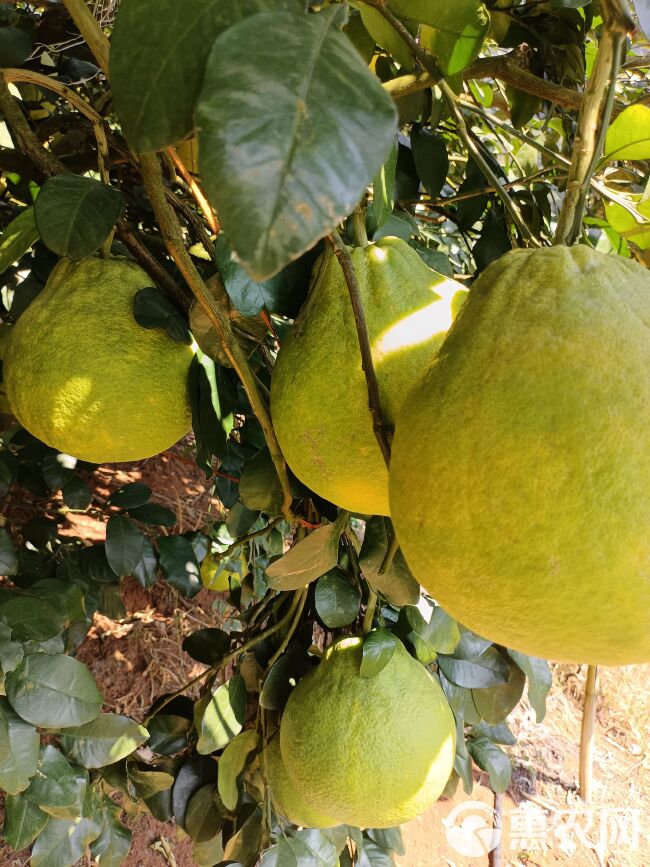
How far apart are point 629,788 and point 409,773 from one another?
2.11 metres

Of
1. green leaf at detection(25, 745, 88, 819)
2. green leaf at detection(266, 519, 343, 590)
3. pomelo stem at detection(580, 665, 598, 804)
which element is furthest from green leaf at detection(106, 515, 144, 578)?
pomelo stem at detection(580, 665, 598, 804)

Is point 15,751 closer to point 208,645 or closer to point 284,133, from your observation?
point 208,645

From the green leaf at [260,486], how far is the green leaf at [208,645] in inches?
14.2

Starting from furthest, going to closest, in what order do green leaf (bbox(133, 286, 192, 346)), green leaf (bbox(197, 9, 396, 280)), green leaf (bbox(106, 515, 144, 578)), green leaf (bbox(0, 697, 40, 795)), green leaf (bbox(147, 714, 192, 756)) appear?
green leaf (bbox(106, 515, 144, 578)), green leaf (bbox(147, 714, 192, 756)), green leaf (bbox(0, 697, 40, 795)), green leaf (bbox(133, 286, 192, 346)), green leaf (bbox(197, 9, 396, 280))

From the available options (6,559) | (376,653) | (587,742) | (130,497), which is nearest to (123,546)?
(130,497)

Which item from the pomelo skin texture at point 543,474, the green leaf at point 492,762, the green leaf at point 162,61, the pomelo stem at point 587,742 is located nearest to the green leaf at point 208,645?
the green leaf at point 492,762

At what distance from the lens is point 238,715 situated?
840 mm

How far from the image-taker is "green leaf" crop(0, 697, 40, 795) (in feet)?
2.27

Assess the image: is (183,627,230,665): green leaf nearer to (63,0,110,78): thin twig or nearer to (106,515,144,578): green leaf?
(106,515,144,578): green leaf

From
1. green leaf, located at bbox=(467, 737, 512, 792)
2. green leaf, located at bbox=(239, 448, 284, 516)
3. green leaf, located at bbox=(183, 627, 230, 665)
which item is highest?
green leaf, located at bbox=(239, 448, 284, 516)

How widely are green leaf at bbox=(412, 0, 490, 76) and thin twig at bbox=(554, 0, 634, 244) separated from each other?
16cm

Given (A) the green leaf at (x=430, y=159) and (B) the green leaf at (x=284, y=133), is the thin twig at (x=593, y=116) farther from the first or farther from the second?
(A) the green leaf at (x=430, y=159)

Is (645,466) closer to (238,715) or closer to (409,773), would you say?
(409,773)

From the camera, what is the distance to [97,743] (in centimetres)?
81
